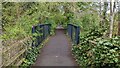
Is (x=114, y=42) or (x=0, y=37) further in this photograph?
(x=114, y=42)

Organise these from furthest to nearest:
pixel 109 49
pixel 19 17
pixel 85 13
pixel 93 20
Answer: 1. pixel 85 13
2. pixel 93 20
3. pixel 19 17
4. pixel 109 49

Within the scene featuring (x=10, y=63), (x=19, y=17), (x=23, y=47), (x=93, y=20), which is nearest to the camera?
(x=10, y=63)

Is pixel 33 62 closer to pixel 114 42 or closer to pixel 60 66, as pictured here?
pixel 60 66

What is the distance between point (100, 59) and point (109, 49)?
12.3 inches

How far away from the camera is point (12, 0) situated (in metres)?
7.28

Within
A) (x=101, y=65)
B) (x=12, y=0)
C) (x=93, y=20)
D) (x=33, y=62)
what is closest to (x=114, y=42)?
(x=101, y=65)

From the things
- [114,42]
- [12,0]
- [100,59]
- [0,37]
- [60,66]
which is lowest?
[60,66]

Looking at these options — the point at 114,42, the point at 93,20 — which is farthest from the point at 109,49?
the point at 93,20

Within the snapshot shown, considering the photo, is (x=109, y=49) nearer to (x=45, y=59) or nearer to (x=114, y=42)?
(x=114, y=42)

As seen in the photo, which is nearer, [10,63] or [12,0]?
[10,63]

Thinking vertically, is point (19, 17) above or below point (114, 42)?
above

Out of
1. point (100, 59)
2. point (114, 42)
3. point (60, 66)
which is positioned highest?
point (114, 42)

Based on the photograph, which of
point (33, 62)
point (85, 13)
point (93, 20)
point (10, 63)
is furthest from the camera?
point (85, 13)

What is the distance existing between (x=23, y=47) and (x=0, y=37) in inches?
63.0
